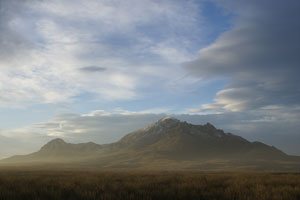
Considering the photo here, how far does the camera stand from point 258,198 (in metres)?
9.52

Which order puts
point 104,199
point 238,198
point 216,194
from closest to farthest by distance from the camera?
point 104,199 → point 238,198 → point 216,194

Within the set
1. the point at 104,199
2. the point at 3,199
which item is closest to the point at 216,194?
the point at 104,199

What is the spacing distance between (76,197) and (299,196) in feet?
30.5

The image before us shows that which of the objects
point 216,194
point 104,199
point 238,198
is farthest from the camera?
point 216,194

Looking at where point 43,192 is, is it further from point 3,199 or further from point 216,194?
point 216,194

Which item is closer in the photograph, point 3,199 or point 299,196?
point 3,199

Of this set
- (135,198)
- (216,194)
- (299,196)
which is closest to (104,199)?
(135,198)

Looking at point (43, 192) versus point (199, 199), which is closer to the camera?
point (199, 199)

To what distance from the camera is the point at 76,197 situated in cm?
1014

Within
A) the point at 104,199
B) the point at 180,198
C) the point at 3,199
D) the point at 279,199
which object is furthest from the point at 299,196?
the point at 3,199

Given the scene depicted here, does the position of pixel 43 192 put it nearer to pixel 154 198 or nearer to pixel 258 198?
pixel 154 198

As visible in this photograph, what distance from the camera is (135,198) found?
9578mm

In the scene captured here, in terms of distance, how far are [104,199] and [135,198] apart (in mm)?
1193

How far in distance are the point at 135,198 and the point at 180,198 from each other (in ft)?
5.95
